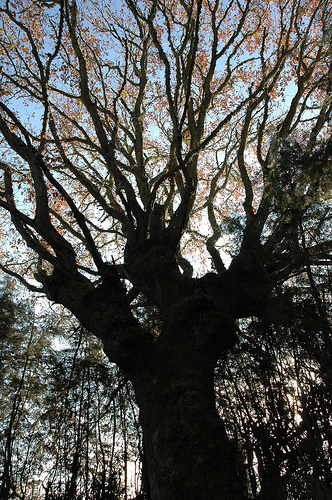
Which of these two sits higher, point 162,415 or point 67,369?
point 67,369

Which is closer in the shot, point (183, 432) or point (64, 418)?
point (183, 432)

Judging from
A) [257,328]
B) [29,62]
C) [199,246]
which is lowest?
[257,328]

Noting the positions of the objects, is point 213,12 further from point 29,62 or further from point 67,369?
point 67,369

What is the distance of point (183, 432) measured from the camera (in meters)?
2.39

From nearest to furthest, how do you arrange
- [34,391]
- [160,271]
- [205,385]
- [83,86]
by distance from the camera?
[205,385]
[160,271]
[83,86]
[34,391]

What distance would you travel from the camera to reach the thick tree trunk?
6.88 feet

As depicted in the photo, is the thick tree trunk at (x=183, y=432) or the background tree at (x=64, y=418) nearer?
the thick tree trunk at (x=183, y=432)

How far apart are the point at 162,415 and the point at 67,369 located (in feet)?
7.28

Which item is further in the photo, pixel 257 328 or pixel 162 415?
pixel 257 328

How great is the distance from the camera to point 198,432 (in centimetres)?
236

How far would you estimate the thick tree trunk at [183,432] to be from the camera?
210cm

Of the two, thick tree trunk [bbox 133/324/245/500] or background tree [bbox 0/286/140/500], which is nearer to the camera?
thick tree trunk [bbox 133/324/245/500]

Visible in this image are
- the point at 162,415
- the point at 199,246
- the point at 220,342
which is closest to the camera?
the point at 162,415

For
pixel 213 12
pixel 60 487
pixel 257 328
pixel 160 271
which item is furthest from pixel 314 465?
pixel 213 12
